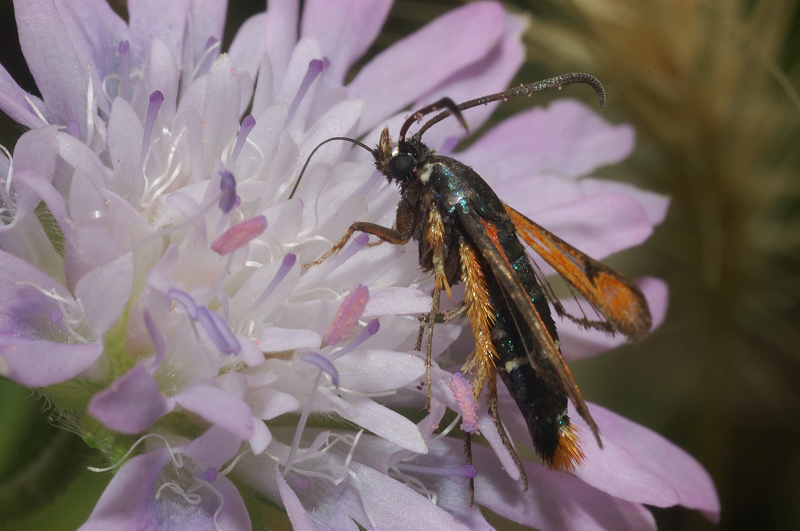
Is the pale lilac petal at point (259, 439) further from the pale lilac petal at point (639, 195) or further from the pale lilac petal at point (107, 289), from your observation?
the pale lilac petal at point (639, 195)

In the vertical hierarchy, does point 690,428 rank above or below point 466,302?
below

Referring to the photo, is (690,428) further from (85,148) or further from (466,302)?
(85,148)

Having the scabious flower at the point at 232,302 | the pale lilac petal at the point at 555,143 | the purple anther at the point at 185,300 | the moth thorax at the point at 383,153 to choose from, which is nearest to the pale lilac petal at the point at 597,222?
the scabious flower at the point at 232,302

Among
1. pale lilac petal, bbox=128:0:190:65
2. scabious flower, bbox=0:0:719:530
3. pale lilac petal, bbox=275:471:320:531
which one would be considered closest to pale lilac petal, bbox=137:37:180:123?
scabious flower, bbox=0:0:719:530

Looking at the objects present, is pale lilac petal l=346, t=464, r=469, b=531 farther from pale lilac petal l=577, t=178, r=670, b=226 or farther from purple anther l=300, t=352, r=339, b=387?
pale lilac petal l=577, t=178, r=670, b=226

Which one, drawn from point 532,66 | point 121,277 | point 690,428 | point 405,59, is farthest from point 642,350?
point 121,277

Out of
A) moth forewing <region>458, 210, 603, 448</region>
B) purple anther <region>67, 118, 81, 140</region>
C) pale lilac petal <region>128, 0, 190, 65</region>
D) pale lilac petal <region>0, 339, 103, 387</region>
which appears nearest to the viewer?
pale lilac petal <region>0, 339, 103, 387</region>

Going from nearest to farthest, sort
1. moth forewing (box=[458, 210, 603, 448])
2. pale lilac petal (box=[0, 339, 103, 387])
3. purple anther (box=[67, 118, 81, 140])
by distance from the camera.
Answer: pale lilac petal (box=[0, 339, 103, 387]) < moth forewing (box=[458, 210, 603, 448]) < purple anther (box=[67, 118, 81, 140])
